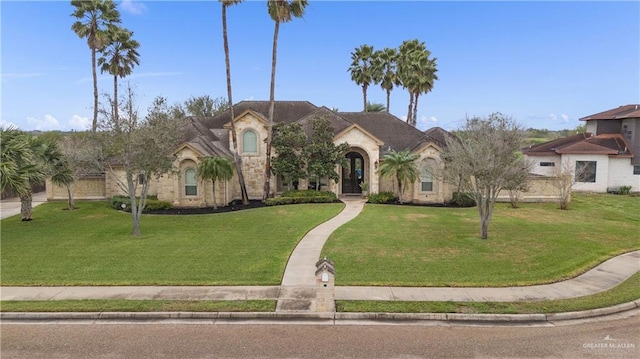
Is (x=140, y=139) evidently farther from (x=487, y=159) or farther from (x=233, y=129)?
(x=487, y=159)

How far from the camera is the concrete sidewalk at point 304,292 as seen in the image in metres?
10.2

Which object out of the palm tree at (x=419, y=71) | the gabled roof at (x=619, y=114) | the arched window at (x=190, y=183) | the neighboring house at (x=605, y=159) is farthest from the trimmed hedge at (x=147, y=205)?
the gabled roof at (x=619, y=114)

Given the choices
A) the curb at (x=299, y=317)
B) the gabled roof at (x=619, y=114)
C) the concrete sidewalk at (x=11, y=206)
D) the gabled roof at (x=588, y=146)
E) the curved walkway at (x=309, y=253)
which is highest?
the gabled roof at (x=619, y=114)

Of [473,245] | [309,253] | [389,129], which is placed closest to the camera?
[309,253]

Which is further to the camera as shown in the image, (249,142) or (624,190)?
(624,190)

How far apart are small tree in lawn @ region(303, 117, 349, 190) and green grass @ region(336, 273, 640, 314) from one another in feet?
58.3

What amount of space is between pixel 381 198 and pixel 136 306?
Result: 19.6 meters

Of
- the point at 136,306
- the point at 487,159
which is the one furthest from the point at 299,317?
the point at 487,159

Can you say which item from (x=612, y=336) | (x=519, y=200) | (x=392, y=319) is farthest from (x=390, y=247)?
(x=519, y=200)

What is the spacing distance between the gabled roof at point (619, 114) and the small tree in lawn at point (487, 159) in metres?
23.7

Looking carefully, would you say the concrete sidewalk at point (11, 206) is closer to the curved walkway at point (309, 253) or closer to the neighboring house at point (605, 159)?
the curved walkway at point (309, 253)

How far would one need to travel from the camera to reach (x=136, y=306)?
9.59 meters

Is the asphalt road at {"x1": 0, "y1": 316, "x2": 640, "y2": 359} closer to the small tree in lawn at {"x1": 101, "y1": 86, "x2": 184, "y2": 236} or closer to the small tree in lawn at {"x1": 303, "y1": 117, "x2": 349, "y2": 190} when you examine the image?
the small tree in lawn at {"x1": 101, "y1": 86, "x2": 184, "y2": 236}

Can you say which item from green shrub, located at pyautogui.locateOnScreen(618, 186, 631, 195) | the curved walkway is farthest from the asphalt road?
green shrub, located at pyautogui.locateOnScreen(618, 186, 631, 195)
